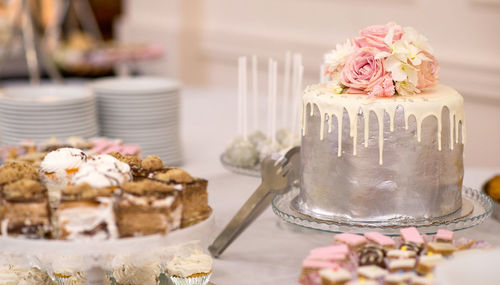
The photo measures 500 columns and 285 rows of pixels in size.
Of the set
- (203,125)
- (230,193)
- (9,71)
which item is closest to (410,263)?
(230,193)

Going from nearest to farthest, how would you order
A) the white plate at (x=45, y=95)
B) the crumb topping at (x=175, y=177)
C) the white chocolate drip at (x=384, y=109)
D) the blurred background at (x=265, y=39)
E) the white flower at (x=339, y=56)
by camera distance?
1. the crumb topping at (x=175, y=177)
2. the white chocolate drip at (x=384, y=109)
3. the white flower at (x=339, y=56)
4. the white plate at (x=45, y=95)
5. the blurred background at (x=265, y=39)

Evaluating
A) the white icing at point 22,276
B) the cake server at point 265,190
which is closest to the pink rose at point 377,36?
the cake server at point 265,190

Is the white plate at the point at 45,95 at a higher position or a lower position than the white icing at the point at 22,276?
higher

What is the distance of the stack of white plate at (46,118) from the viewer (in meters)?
1.92

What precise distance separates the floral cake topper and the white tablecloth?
346 mm

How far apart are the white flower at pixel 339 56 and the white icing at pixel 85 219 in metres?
0.57

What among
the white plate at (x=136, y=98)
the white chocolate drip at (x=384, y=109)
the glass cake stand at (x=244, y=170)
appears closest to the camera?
the white chocolate drip at (x=384, y=109)

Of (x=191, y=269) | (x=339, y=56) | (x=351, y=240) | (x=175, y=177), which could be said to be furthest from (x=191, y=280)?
(x=339, y=56)

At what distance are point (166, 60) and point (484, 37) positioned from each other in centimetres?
252

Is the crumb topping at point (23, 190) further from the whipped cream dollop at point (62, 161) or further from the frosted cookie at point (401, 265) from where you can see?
the frosted cookie at point (401, 265)

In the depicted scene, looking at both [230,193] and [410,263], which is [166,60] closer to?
[230,193]

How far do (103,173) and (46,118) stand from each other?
2.83 feet

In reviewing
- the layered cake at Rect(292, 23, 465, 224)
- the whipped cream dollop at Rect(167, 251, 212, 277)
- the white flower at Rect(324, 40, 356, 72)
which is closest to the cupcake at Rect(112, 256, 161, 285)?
the whipped cream dollop at Rect(167, 251, 212, 277)

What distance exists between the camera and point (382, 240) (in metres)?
1.13
